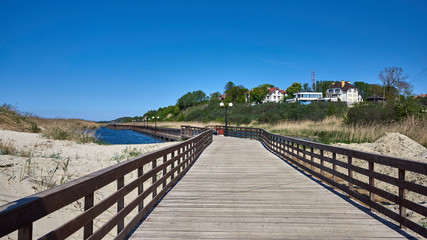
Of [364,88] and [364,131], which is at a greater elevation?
[364,88]

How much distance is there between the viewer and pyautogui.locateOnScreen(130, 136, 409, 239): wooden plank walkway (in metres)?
4.11

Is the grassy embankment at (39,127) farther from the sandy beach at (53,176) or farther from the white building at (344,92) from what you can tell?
the white building at (344,92)

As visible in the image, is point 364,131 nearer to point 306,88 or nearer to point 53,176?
point 53,176

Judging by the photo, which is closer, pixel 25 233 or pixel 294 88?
pixel 25 233

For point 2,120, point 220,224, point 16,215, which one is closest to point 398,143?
point 220,224

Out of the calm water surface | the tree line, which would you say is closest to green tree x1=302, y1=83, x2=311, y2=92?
the tree line

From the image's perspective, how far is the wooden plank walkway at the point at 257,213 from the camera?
13.5 feet

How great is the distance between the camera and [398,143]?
41.8ft

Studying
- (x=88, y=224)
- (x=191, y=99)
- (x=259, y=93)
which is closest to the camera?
(x=88, y=224)

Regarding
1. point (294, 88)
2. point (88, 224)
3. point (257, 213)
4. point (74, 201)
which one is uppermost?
point (294, 88)

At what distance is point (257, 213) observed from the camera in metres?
5.07

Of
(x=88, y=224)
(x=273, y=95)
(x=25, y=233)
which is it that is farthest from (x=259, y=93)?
(x=25, y=233)

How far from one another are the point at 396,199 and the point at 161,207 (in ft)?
12.5

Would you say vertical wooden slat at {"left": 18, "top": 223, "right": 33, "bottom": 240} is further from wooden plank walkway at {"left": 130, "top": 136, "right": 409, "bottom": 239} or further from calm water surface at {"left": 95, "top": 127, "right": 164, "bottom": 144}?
calm water surface at {"left": 95, "top": 127, "right": 164, "bottom": 144}
